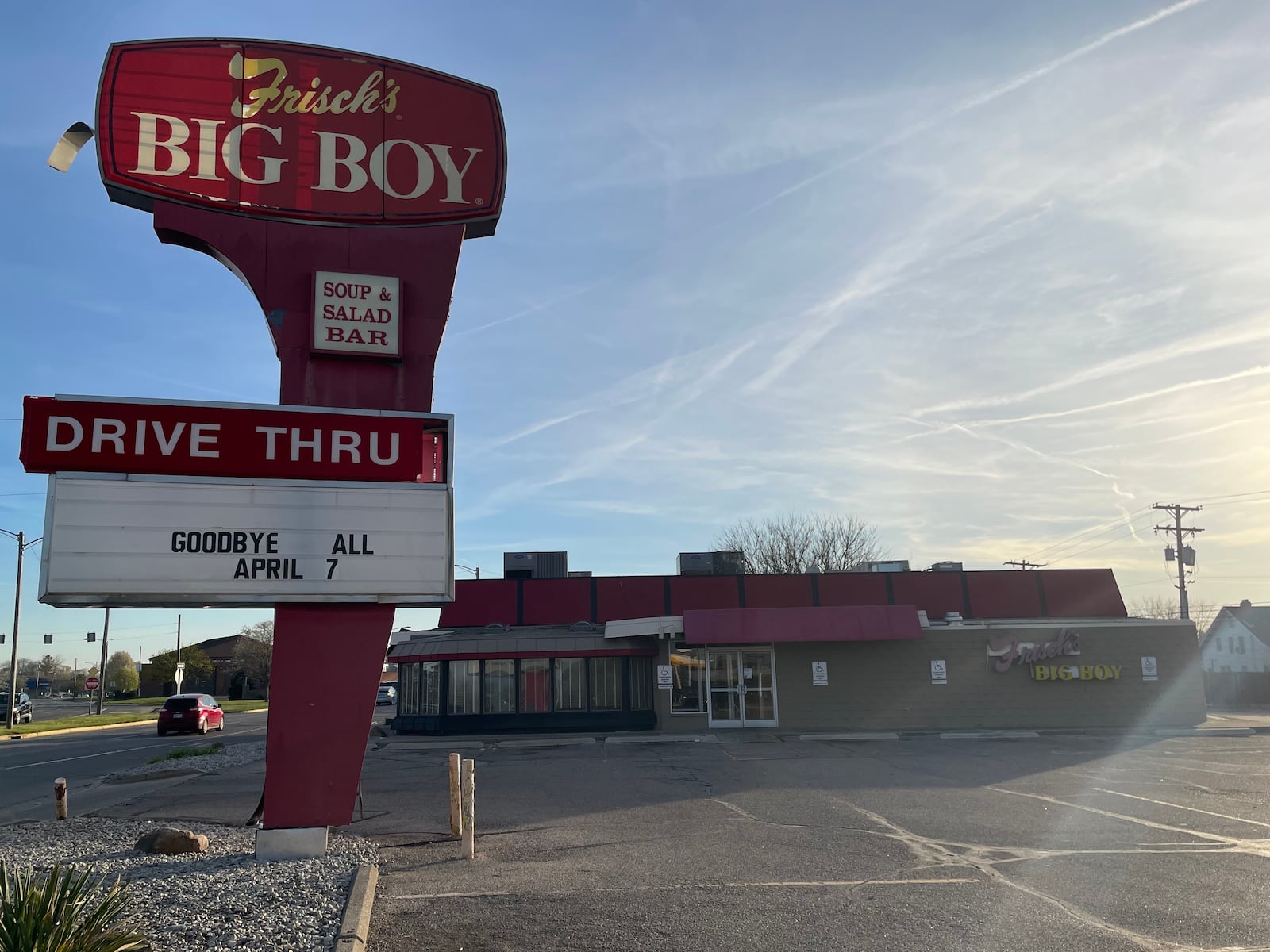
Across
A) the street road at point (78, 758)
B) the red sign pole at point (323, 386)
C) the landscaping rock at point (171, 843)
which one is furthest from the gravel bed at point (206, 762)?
the red sign pole at point (323, 386)

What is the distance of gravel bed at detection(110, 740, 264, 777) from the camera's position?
20.0m

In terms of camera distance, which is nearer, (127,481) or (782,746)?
(127,481)

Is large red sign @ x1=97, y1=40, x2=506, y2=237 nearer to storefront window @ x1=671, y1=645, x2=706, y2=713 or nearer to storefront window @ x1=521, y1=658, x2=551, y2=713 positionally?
storefront window @ x1=671, y1=645, x2=706, y2=713

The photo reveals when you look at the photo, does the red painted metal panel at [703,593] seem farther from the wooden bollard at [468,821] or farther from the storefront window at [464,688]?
the wooden bollard at [468,821]

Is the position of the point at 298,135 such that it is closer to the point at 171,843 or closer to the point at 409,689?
the point at 171,843

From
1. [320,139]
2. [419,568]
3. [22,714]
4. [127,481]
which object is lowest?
[22,714]

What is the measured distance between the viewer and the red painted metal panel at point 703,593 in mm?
30438

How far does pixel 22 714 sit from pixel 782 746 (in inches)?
1590

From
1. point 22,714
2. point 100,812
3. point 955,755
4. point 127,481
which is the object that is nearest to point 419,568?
point 127,481

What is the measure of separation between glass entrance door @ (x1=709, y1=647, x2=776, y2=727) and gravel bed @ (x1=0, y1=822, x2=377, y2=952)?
16.8m

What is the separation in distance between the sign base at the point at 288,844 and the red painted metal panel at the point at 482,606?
20.6m

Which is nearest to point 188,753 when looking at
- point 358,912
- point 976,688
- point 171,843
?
point 171,843

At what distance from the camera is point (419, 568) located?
9516mm

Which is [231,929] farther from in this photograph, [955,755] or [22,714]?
[22,714]
